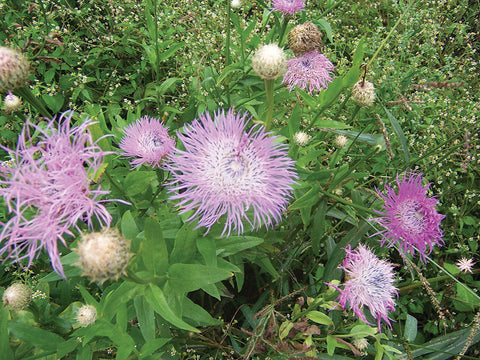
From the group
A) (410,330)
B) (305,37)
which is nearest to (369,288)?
(410,330)

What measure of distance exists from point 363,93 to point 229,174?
890mm

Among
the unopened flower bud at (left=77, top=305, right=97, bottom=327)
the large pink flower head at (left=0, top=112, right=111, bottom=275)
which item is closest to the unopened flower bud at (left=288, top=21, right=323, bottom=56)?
the large pink flower head at (left=0, top=112, right=111, bottom=275)

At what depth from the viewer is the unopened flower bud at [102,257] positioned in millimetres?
1029

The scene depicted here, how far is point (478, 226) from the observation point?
2893 millimetres

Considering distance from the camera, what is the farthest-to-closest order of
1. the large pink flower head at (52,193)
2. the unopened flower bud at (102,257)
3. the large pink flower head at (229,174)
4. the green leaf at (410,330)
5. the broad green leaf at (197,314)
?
the green leaf at (410,330), the broad green leaf at (197,314), the large pink flower head at (229,174), the large pink flower head at (52,193), the unopened flower bud at (102,257)

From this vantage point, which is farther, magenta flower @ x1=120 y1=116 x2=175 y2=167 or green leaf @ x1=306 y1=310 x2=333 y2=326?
green leaf @ x1=306 y1=310 x2=333 y2=326

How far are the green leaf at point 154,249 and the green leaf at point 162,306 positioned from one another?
0.08 meters

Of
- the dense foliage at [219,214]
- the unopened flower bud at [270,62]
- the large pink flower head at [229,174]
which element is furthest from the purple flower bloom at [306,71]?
the large pink flower head at [229,174]

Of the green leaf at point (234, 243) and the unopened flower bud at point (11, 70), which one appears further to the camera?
the green leaf at point (234, 243)

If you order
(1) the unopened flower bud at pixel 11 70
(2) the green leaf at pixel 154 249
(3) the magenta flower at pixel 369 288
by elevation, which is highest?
(1) the unopened flower bud at pixel 11 70

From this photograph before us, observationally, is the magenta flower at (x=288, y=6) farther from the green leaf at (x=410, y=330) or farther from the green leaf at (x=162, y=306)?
the green leaf at (x=410, y=330)

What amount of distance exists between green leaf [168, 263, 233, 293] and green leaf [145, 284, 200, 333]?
0.32 ft

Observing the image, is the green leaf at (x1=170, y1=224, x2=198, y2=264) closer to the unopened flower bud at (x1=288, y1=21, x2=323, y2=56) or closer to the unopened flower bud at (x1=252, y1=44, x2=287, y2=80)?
the unopened flower bud at (x1=252, y1=44, x2=287, y2=80)

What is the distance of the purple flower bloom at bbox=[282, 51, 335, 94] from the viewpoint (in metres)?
2.13
